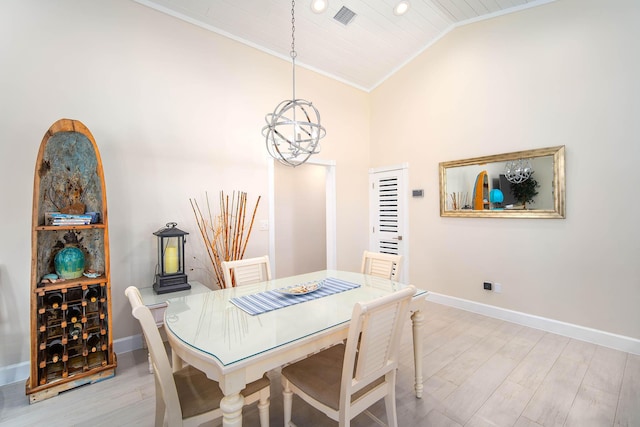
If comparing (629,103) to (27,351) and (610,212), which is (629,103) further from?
(27,351)

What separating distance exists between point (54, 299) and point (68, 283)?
0.23 m

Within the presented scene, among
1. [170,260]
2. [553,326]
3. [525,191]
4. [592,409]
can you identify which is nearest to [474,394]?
[592,409]

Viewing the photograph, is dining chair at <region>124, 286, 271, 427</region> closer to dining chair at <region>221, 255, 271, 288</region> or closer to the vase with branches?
dining chair at <region>221, 255, 271, 288</region>

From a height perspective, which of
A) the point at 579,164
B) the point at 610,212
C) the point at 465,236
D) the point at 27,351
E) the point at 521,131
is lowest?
the point at 27,351

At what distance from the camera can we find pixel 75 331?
2.22m

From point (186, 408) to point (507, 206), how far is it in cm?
359

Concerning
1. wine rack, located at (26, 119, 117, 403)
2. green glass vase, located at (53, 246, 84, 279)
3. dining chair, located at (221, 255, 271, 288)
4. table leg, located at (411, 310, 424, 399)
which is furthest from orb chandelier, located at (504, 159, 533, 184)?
A: green glass vase, located at (53, 246, 84, 279)

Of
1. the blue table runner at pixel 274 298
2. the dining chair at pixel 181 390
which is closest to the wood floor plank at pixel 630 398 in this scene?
the blue table runner at pixel 274 298

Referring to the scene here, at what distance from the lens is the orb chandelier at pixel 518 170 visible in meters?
3.14

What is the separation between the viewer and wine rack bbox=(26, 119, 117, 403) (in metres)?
2.02

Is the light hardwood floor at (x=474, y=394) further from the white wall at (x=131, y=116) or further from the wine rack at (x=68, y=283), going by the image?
the white wall at (x=131, y=116)

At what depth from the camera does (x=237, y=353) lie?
1.18m

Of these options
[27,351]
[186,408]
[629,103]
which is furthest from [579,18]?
[27,351]

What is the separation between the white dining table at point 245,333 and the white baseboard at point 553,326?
200cm
